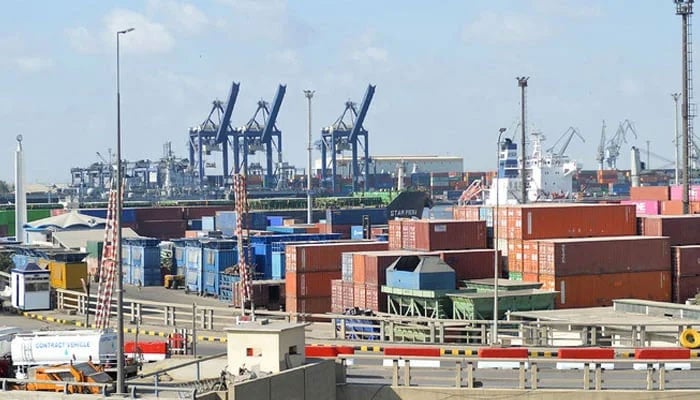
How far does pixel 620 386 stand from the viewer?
18750mm

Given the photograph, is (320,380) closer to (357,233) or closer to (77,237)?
(357,233)

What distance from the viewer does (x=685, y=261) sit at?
41500 millimetres

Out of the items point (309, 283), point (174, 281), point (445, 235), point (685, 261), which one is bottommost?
point (174, 281)

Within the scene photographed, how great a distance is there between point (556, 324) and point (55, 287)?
1845 cm

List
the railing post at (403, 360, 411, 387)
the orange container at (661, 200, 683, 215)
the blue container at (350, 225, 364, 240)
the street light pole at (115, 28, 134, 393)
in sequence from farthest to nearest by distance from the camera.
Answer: the orange container at (661, 200, 683, 215) < the blue container at (350, 225, 364, 240) < the railing post at (403, 360, 411, 387) < the street light pole at (115, 28, 134, 393)

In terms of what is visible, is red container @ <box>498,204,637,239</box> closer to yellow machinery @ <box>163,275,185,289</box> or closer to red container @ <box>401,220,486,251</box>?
red container @ <box>401,220,486,251</box>

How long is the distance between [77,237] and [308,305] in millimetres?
31633

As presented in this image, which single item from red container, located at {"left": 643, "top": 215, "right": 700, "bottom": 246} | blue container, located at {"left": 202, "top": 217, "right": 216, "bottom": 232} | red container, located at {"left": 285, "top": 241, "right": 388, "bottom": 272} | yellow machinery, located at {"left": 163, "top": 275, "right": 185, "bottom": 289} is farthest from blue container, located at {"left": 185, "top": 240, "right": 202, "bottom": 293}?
blue container, located at {"left": 202, "top": 217, "right": 216, "bottom": 232}

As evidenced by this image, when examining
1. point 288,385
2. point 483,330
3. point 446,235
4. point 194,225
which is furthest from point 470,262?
point 194,225

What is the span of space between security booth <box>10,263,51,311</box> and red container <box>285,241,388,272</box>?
9.79 m

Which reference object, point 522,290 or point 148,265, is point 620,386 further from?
point 148,265

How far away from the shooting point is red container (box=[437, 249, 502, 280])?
39469mm

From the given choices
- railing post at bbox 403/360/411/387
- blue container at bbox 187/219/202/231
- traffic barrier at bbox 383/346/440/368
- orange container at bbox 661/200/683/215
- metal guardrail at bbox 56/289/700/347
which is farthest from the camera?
blue container at bbox 187/219/202/231

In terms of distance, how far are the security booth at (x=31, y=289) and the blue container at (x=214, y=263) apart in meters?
16.7
